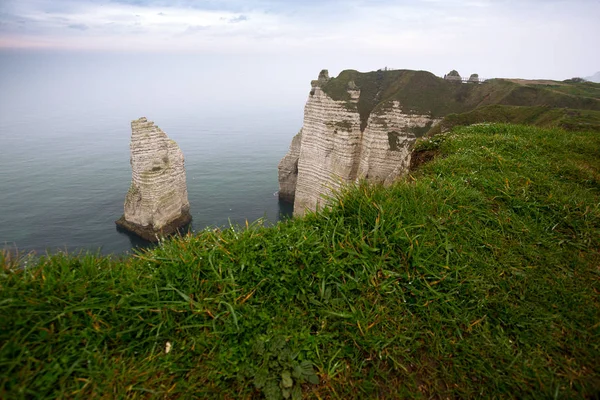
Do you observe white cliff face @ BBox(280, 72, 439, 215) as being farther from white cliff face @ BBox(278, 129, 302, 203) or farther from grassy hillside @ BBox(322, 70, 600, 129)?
white cliff face @ BBox(278, 129, 302, 203)

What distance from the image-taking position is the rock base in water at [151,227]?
78.9 feet

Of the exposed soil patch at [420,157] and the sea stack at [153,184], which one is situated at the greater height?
the exposed soil patch at [420,157]

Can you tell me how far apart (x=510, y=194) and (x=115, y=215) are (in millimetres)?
33319

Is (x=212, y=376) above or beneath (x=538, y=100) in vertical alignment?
beneath

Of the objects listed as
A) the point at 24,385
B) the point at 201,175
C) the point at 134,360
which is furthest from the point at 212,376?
the point at 201,175

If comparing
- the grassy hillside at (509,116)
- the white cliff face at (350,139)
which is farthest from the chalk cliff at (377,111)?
the grassy hillside at (509,116)

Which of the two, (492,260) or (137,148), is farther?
(137,148)

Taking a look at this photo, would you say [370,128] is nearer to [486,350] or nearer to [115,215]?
[486,350]

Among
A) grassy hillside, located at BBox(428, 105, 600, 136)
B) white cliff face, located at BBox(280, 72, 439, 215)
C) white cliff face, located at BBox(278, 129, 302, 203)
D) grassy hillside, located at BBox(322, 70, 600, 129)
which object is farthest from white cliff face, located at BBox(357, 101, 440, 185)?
white cliff face, located at BBox(278, 129, 302, 203)

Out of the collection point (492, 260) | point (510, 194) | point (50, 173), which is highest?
point (510, 194)

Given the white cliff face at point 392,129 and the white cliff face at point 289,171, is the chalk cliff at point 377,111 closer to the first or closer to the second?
the white cliff face at point 392,129

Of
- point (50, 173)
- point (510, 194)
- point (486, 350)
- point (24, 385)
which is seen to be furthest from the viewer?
point (50, 173)

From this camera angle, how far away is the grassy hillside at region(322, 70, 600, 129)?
23344 millimetres

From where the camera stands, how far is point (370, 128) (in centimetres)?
2364
